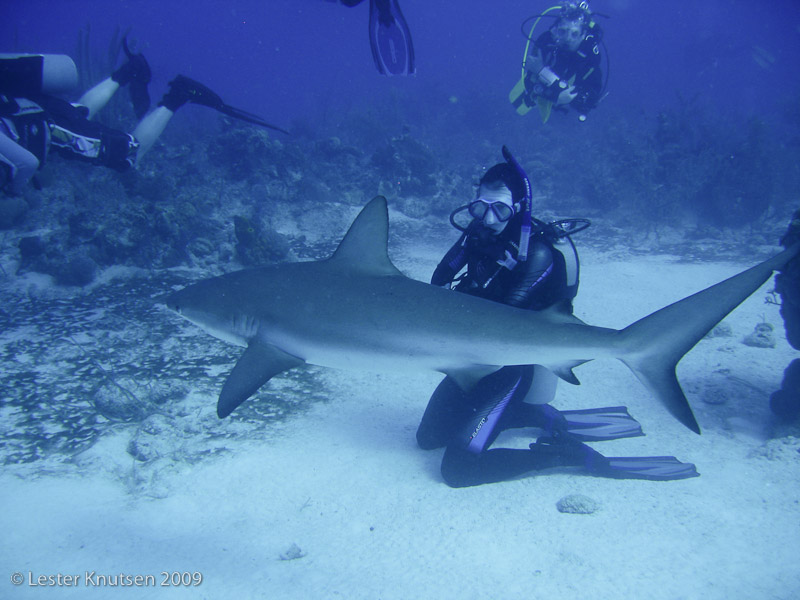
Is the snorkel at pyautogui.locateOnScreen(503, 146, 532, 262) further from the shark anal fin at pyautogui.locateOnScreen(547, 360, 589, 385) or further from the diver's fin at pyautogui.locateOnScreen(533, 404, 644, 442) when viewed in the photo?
the diver's fin at pyautogui.locateOnScreen(533, 404, 644, 442)

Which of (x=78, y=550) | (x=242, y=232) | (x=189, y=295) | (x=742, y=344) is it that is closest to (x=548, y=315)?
(x=189, y=295)

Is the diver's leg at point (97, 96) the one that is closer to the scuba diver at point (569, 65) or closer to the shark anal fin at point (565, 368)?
the shark anal fin at point (565, 368)

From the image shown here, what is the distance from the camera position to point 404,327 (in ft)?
9.14

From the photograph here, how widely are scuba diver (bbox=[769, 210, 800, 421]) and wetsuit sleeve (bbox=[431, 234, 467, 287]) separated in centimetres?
362

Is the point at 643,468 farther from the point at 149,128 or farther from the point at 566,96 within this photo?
the point at 566,96

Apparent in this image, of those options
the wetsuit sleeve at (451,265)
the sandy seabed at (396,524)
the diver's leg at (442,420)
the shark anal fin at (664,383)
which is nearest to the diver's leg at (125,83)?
the sandy seabed at (396,524)

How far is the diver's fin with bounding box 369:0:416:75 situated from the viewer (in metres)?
5.20

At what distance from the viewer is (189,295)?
3324mm

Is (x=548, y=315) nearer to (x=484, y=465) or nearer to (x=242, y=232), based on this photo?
(x=484, y=465)

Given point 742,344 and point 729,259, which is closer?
point 742,344

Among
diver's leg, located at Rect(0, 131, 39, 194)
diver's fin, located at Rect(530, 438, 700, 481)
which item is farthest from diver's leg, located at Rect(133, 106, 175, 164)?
diver's fin, located at Rect(530, 438, 700, 481)

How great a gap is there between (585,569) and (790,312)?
14.9ft

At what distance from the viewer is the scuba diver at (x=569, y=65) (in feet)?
40.9

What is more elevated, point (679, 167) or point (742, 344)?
point (679, 167)
